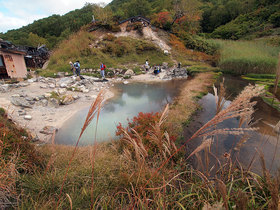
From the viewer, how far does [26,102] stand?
6.94 m

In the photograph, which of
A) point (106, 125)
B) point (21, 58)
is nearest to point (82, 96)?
point (106, 125)

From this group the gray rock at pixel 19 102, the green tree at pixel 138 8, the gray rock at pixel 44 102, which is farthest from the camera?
the green tree at pixel 138 8

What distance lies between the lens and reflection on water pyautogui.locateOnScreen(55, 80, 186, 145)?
5367 millimetres

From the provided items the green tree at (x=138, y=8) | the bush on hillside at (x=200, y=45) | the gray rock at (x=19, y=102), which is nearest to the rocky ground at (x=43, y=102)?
the gray rock at (x=19, y=102)

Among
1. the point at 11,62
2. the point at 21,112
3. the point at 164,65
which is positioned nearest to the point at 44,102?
the point at 21,112

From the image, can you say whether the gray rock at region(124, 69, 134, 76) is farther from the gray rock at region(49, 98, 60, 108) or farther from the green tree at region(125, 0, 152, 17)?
the green tree at region(125, 0, 152, 17)

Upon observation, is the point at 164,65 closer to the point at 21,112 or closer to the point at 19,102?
the point at 19,102

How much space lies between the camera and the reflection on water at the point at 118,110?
5367mm

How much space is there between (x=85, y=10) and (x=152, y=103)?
5540cm

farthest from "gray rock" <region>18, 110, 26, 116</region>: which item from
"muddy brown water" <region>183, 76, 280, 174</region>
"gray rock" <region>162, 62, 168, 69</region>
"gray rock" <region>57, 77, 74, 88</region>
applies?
"gray rock" <region>162, 62, 168, 69</region>

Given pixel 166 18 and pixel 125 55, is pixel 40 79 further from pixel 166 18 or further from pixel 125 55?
pixel 166 18

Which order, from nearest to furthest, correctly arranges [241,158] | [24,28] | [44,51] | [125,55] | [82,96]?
[241,158] → [82,96] → [125,55] → [44,51] → [24,28]

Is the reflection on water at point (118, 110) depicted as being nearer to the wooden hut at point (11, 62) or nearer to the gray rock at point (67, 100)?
the gray rock at point (67, 100)

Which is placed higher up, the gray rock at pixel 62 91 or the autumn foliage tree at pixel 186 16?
the autumn foliage tree at pixel 186 16
